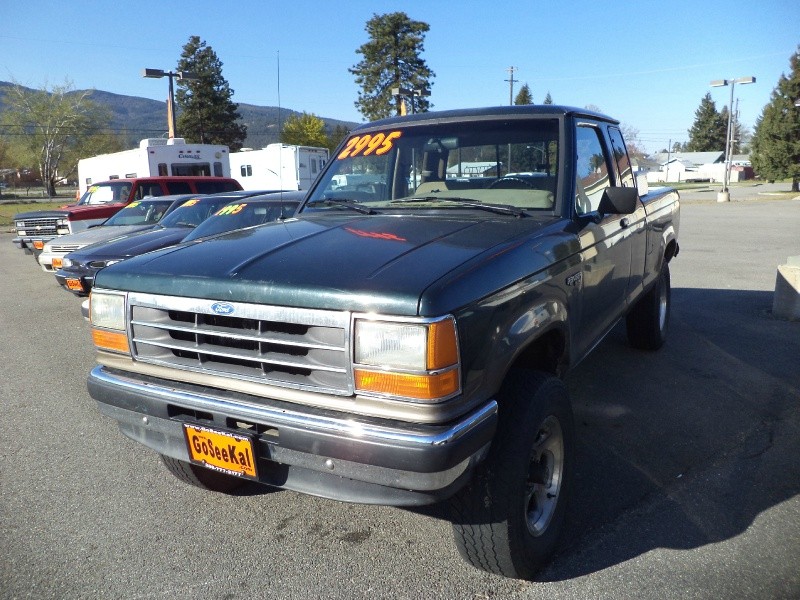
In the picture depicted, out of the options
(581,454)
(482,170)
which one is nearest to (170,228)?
(482,170)

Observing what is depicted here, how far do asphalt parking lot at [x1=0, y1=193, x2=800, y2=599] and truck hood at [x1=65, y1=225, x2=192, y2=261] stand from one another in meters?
2.71

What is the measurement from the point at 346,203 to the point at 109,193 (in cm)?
1171

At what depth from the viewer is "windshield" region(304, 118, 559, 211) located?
352 cm

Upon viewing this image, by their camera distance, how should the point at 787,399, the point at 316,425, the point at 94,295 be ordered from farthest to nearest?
the point at 787,399
the point at 94,295
the point at 316,425

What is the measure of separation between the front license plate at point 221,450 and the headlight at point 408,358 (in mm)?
559

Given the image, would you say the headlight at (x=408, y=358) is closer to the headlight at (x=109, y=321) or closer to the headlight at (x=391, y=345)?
the headlight at (x=391, y=345)

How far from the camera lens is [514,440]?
2412 mm

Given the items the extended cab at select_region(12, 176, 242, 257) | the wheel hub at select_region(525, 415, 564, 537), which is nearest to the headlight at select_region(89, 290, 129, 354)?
the wheel hub at select_region(525, 415, 564, 537)

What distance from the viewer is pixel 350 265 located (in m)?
2.47

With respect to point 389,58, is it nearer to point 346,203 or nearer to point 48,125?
point 48,125

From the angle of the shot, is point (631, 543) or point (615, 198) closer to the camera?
point (631, 543)

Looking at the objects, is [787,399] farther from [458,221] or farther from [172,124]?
[172,124]

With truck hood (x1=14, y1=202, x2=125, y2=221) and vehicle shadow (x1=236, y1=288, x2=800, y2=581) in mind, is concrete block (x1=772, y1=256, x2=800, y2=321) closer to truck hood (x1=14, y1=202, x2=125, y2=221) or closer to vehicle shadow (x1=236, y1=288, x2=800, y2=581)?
vehicle shadow (x1=236, y1=288, x2=800, y2=581)

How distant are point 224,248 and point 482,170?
1.63 metres
